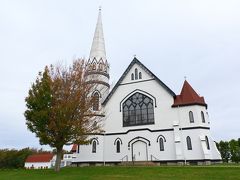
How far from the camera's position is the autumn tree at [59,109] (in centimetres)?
2169

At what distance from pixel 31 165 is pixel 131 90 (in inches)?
2099

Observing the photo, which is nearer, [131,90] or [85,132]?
[85,132]

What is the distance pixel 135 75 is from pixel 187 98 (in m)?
8.25

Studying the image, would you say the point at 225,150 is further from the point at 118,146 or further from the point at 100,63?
the point at 100,63

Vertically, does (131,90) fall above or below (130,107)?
above

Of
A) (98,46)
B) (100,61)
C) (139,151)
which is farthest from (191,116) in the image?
(98,46)

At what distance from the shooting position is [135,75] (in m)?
34.0

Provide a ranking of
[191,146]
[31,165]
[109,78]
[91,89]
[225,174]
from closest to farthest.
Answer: [225,174], [91,89], [191,146], [109,78], [31,165]

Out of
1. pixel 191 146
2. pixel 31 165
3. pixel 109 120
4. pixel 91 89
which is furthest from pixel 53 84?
pixel 31 165

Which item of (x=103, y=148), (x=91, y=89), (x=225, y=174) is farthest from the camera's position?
(x=103, y=148)

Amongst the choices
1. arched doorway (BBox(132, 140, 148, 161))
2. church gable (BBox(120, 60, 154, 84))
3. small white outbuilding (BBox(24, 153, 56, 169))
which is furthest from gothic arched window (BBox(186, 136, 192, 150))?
small white outbuilding (BBox(24, 153, 56, 169))

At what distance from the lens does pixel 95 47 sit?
129ft

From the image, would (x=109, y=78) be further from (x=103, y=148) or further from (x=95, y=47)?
(x=103, y=148)

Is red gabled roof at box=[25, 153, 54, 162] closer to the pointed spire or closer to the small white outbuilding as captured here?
the small white outbuilding
